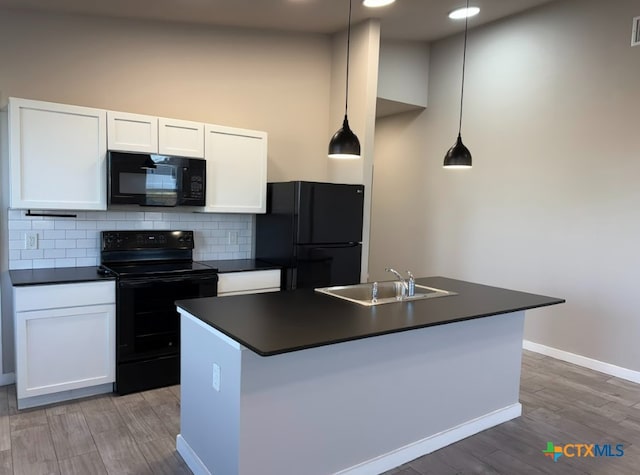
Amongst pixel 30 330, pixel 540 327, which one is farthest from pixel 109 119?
pixel 540 327

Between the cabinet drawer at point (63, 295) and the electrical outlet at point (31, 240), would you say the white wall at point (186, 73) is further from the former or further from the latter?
the cabinet drawer at point (63, 295)

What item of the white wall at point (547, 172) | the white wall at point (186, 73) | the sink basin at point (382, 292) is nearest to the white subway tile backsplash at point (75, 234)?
the white wall at point (186, 73)

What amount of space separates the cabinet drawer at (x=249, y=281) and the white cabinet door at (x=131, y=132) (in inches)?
45.4

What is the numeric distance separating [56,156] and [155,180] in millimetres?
668

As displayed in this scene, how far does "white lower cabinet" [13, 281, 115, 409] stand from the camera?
114 inches

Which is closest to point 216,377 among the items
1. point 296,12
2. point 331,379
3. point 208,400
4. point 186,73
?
point 208,400

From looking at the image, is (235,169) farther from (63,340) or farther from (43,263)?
(63,340)

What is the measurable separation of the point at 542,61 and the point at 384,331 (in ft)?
11.8

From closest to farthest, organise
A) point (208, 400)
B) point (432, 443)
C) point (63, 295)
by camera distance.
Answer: point (208, 400)
point (432, 443)
point (63, 295)

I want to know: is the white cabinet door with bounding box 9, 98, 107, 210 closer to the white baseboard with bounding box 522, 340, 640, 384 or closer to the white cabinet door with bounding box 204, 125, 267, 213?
the white cabinet door with bounding box 204, 125, 267, 213

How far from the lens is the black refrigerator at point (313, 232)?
3848mm

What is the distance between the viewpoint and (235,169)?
3.93m

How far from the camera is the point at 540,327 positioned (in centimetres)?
441

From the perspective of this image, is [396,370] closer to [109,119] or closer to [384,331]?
[384,331]
